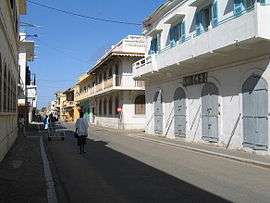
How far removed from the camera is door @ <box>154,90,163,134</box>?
33.1 m

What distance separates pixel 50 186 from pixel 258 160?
27.0ft

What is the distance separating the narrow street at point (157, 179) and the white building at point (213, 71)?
10.8ft

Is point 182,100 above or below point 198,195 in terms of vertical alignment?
above

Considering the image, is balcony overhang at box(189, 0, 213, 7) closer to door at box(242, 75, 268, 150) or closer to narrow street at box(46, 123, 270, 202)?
door at box(242, 75, 268, 150)

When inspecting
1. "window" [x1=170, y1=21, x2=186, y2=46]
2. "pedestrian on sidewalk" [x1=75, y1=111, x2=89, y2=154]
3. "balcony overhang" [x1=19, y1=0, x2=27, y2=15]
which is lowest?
"pedestrian on sidewalk" [x1=75, y1=111, x2=89, y2=154]

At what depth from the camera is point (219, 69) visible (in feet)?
75.4

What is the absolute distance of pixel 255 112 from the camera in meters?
19.5

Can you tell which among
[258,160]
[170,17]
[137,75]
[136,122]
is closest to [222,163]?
[258,160]

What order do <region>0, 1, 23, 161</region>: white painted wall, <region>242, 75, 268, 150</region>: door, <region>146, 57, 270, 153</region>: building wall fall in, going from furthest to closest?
<region>146, 57, 270, 153</region>: building wall → <region>242, 75, 268, 150</region>: door → <region>0, 1, 23, 161</region>: white painted wall

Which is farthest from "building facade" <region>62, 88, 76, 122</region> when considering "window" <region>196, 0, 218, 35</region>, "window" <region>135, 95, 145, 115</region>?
"window" <region>196, 0, 218, 35</region>

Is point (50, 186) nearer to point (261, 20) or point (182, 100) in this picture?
point (261, 20)

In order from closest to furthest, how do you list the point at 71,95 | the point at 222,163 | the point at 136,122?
the point at 222,163 < the point at 136,122 < the point at 71,95

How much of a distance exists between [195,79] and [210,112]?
265 cm

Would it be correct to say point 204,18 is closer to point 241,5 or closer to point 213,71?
point 213,71
